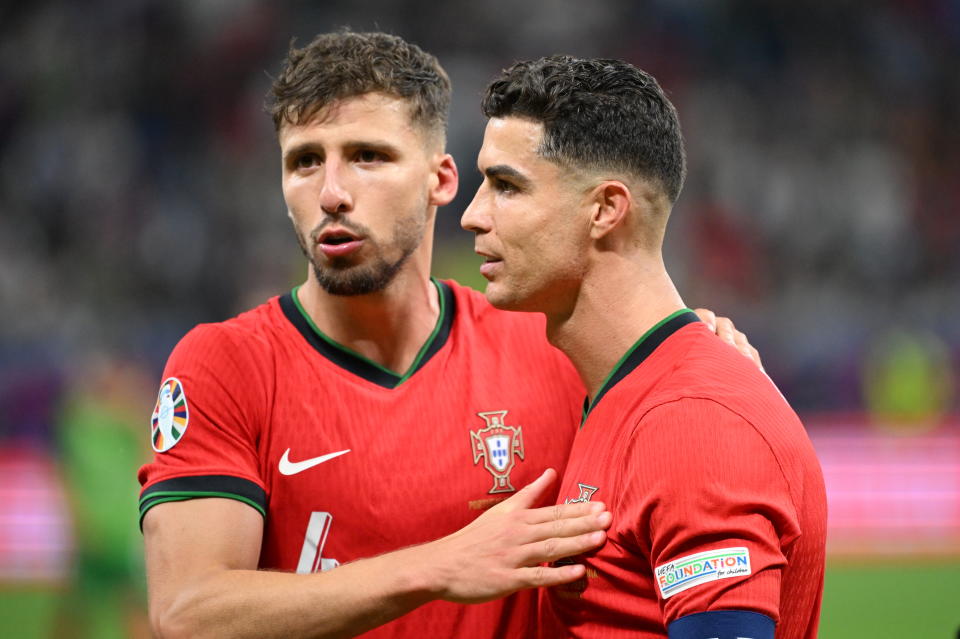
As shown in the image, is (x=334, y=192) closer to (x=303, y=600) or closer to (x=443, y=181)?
(x=443, y=181)

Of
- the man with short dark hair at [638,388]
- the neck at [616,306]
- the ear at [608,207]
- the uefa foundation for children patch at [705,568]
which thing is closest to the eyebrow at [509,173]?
the man with short dark hair at [638,388]

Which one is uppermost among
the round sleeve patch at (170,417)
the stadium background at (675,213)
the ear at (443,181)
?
the stadium background at (675,213)

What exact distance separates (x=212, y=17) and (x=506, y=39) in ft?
14.3

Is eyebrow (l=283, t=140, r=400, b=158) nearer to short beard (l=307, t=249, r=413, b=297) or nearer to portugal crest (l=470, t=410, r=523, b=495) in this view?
short beard (l=307, t=249, r=413, b=297)

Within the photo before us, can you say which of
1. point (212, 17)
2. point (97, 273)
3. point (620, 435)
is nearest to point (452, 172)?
point (620, 435)

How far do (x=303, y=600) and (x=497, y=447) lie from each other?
0.80 meters

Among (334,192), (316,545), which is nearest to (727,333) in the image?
(334,192)

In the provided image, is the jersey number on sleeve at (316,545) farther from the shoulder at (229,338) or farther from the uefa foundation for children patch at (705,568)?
the uefa foundation for children patch at (705,568)

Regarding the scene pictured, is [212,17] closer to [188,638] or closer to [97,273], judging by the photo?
[97,273]

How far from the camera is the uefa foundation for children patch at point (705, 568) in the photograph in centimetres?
231

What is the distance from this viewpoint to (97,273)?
46.1 feet

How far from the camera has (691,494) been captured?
7.87 feet

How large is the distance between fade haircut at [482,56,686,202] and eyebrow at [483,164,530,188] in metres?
0.09

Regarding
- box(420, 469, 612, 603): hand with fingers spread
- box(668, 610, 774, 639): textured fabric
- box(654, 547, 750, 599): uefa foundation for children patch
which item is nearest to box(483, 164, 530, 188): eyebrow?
box(420, 469, 612, 603): hand with fingers spread
